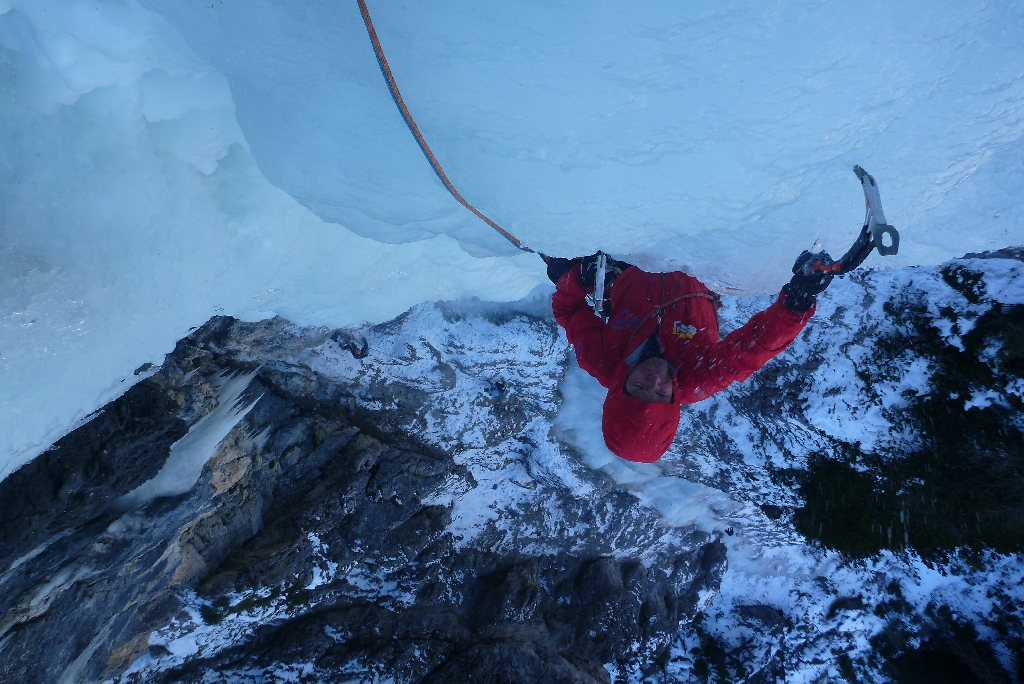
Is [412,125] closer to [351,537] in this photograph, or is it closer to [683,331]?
[683,331]

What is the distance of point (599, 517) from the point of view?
15.8ft

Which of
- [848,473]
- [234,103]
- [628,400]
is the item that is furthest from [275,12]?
[848,473]

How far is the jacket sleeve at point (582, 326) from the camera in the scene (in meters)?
3.15

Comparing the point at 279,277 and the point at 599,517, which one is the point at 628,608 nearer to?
the point at 599,517

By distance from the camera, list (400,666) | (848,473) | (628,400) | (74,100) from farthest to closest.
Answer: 1. (848,473)
2. (400,666)
3. (628,400)
4. (74,100)

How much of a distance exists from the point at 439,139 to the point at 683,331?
5.95 ft

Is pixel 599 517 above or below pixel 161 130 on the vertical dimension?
above

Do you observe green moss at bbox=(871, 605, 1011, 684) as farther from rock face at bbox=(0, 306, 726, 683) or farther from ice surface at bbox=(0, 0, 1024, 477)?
ice surface at bbox=(0, 0, 1024, 477)

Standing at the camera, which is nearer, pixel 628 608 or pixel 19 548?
pixel 19 548

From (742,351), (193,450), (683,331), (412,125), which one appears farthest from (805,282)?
(193,450)

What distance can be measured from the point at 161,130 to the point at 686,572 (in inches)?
218

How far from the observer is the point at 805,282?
82.4 inches

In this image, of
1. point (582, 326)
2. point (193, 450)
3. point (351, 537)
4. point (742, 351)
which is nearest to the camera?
point (742, 351)

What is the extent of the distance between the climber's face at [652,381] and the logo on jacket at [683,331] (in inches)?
11.6
